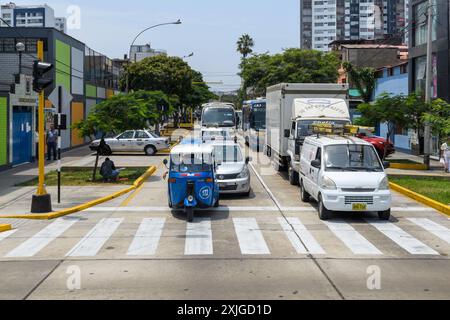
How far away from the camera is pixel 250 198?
19.6 meters

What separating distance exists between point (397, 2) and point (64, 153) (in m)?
174

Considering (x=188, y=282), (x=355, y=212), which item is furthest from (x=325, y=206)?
(x=188, y=282)

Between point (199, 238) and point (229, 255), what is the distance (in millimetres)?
1791

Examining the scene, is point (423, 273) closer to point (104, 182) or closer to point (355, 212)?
point (355, 212)

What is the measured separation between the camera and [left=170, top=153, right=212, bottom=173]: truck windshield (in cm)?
1619

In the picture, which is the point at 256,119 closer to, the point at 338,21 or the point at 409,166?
the point at 409,166

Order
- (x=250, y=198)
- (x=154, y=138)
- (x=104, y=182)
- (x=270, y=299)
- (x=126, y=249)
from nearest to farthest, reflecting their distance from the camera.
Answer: (x=270, y=299)
(x=126, y=249)
(x=250, y=198)
(x=104, y=182)
(x=154, y=138)

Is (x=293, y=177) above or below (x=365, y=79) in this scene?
below

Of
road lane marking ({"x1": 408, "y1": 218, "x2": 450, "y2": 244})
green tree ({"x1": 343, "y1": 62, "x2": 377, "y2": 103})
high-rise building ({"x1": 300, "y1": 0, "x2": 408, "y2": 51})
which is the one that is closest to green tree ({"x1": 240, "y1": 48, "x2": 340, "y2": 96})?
green tree ({"x1": 343, "y1": 62, "x2": 377, "y2": 103})

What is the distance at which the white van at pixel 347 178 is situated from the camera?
1522 cm

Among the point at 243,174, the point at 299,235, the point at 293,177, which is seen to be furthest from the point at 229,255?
the point at 293,177

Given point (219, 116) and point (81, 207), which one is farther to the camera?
point (219, 116)

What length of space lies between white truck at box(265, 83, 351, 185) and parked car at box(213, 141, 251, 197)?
8.06 feet

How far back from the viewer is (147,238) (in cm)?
1339
